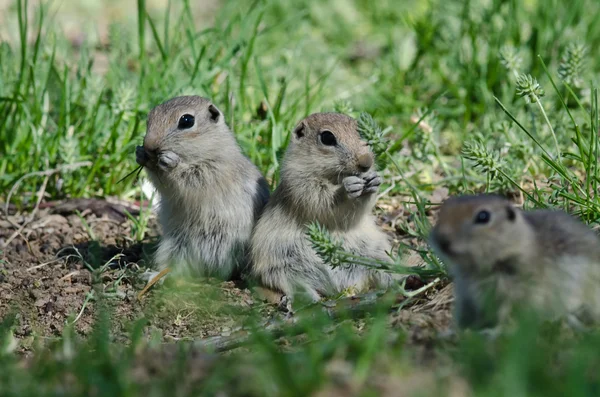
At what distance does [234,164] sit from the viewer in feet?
18.8

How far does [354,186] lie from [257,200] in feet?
2.67

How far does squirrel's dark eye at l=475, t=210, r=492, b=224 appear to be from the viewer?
3445 mm

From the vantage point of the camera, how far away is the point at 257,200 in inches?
229

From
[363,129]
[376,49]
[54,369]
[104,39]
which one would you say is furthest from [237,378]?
[104,39]

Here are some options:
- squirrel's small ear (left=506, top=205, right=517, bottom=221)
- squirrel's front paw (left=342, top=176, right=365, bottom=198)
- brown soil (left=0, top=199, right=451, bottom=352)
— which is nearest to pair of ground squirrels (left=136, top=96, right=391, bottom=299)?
squirrel's front paw (left=342, top=176, right=365, bottom=198)

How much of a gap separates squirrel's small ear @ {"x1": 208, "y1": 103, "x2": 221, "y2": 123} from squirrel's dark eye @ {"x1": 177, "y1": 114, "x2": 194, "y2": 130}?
176 millimetres

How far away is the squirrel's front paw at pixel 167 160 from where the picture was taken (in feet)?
18.1

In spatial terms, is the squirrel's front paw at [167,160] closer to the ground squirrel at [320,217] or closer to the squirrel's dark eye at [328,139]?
the ground squirrel at [320,217]

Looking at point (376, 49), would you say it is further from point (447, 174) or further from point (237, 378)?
point (237, 378)

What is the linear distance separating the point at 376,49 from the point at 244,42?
2.87 metres

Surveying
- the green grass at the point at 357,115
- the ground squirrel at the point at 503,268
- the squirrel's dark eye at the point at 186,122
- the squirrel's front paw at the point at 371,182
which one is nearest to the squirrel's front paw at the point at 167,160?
the squirrel's dark eye at the point at 186,122

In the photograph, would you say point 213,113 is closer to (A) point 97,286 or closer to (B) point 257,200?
(B) point 257,200

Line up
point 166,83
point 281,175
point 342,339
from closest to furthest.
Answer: point 342,339 < point 281,175 < point 166,83

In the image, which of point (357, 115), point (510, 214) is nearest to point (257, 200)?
point (357, 115)
